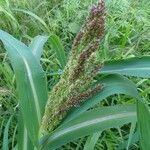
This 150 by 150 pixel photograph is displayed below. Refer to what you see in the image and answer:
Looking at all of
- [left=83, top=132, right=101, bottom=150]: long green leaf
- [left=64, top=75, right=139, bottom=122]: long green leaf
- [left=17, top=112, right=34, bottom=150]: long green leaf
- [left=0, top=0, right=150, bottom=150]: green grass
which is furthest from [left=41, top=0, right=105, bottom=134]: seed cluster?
[left=0, top=0, right=150, bottom=150]: green grass

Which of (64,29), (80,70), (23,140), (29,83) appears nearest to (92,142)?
(23,140)

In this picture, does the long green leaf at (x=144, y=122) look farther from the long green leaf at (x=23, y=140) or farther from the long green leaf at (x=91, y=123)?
the long green leaf at (x=23, y=140)

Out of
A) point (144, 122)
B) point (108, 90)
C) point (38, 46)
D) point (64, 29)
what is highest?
point (64, 29)

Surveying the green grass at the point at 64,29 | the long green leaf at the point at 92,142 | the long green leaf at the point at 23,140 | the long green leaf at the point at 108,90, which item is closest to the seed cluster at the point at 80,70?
the long green leaf at the point at 108,90

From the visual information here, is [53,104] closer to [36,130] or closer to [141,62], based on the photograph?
[36,130]

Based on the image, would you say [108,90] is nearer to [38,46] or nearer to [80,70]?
[80,70]

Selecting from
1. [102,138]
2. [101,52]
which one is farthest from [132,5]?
[102,138]
